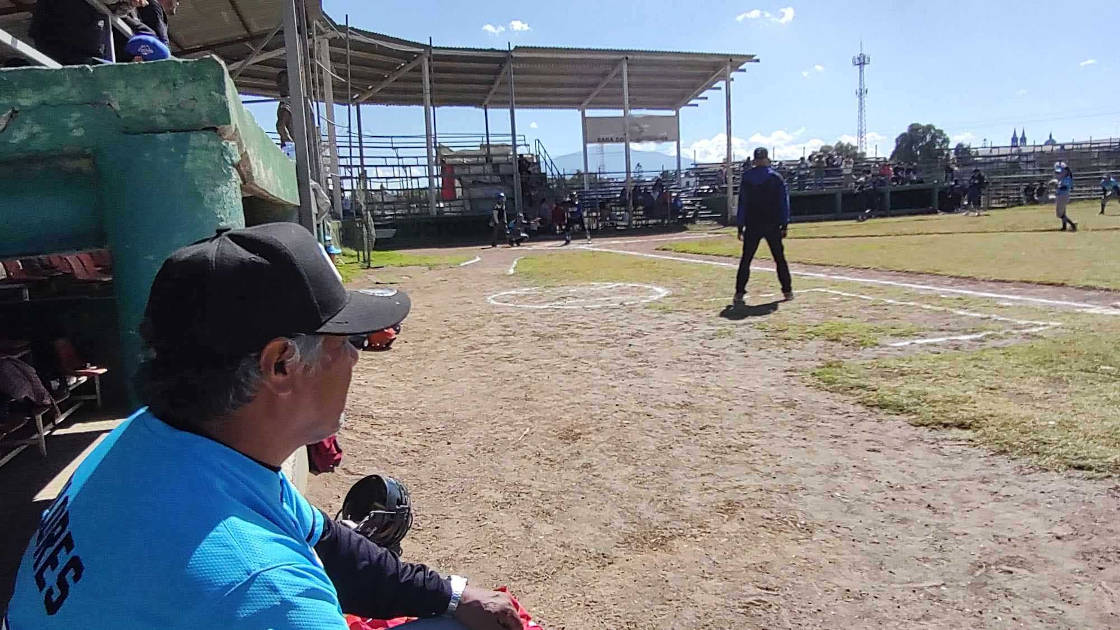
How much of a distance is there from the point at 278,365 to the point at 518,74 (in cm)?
2890

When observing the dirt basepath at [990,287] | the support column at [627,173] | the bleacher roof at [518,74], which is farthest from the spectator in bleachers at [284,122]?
the support column at [627,173]

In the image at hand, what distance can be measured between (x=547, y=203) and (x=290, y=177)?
1022 inches

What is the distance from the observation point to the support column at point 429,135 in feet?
83.1

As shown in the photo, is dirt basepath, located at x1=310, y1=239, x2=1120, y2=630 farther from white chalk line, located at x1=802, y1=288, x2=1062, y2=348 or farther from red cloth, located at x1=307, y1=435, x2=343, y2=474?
white chalk line, located at x1=802, y1=288, x2=1062, y2=348

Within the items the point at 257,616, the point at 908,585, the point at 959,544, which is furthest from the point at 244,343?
the point at 959,544

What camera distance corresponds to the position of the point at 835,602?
2656mm

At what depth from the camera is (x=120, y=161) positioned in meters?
2.35

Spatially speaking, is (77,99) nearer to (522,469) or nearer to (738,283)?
(522,469)

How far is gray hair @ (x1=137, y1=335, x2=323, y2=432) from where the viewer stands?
1.38 metres

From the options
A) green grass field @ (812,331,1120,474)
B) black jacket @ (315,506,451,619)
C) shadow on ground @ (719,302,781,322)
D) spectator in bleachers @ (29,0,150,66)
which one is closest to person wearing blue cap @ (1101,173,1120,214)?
shadow on ground @ (719,302,781,322)

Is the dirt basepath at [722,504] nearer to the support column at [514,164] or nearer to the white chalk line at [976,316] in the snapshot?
the white chalk line at [976,316]

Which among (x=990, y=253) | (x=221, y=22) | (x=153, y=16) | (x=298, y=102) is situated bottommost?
(x=990, y=253)

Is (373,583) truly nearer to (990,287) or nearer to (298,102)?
(298,102)

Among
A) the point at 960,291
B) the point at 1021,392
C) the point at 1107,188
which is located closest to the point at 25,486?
the point at 1021,392
